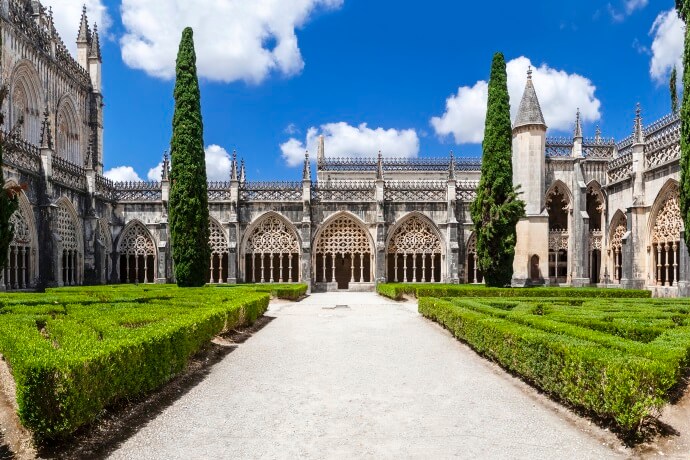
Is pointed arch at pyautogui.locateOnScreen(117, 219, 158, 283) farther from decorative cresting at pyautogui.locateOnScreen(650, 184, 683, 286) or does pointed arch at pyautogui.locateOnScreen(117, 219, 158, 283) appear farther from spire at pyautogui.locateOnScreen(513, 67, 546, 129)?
decorative cresting at pyautogui.locateOnScreen(650, 184, 683, 286)

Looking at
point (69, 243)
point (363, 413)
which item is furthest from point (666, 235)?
point (69, 243)

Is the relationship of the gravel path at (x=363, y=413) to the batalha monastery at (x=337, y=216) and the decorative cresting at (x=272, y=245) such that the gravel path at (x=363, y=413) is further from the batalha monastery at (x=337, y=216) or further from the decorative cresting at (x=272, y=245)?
the decorative cresting at (x=272, y=245)

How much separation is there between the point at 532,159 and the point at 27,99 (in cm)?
2875

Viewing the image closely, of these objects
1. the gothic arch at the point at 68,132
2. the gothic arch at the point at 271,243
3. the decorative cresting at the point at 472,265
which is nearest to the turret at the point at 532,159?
the decorative cresting at the point at 472,265

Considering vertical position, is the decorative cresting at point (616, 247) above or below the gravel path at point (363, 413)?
above

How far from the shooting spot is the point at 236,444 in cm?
567

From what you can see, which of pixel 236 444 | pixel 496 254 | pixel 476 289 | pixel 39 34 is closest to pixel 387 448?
pixel 236 444

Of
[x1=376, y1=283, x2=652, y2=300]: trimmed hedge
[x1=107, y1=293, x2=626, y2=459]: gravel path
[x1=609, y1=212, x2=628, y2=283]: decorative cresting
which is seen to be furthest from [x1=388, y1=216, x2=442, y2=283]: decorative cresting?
[x1=107, y1=293, x2=626, y2=459]: gravel path

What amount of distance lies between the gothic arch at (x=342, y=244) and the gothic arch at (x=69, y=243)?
1288 centimetres

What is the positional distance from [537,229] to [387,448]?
2515cm

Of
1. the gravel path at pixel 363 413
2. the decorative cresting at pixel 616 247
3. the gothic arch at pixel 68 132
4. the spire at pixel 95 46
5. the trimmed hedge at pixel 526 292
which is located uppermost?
the spire at pixel 95 46

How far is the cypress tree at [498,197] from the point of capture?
22.6 meters

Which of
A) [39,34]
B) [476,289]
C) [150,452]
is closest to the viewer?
[150,452]

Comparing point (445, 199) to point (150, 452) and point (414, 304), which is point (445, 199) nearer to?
point (414, 304)
